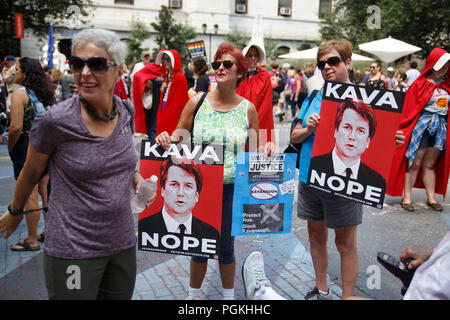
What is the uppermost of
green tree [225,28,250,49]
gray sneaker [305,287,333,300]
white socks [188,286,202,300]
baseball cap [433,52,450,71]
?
green tree [225,28,250,49]

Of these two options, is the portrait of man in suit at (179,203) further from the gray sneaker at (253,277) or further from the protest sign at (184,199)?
the gray sneaker at (253,277)

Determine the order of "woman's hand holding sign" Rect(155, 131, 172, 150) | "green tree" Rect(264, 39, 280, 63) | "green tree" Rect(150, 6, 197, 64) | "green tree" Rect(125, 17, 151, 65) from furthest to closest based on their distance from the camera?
"green tree" Rect(264, 39, 280, 63)
"green tree" Rect(150, 6, 197, 64)
"green tree" Rect(125, 17, 151, 65)
"woman's hand holding sign" Rect(155, 131, 172, 150)

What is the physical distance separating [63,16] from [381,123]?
2563 cm

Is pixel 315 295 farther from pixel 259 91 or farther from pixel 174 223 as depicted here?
pixel 259 91

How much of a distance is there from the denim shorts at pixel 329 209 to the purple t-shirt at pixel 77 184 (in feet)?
5.74

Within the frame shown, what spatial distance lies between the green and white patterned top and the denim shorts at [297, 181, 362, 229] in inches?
27.5

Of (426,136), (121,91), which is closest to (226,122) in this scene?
(426,136)

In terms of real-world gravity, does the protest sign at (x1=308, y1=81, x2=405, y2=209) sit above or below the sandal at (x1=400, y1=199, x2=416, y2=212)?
above

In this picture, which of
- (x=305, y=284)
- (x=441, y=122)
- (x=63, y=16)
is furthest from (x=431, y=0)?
(x=305, y=284)

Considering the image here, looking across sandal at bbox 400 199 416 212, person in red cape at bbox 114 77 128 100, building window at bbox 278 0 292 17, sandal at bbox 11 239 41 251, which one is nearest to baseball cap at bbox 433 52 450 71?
sandal at bbox 400 199 416 212

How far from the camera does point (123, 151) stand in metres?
2.30

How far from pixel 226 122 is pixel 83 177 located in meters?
1.36

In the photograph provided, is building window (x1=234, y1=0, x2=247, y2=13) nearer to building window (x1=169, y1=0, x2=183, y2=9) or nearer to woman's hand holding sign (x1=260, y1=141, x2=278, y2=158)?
building window (x1=169, y1=0, x2=183, y2=9)

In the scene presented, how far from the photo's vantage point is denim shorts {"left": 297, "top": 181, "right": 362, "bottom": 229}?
3.41m
